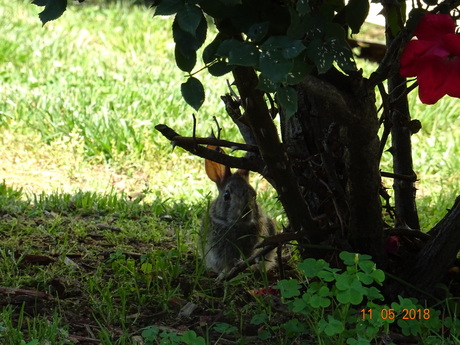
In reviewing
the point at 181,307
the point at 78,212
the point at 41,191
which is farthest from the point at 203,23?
the point at 41,191

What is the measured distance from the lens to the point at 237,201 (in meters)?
4.22

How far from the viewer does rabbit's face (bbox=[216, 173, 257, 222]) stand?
419 centimetres

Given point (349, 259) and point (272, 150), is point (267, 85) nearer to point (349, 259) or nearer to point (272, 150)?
point (272, 150)

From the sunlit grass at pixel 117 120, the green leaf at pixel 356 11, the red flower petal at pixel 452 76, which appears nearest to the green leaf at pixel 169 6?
the green leaf at pixel 356 11

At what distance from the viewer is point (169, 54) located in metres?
8.74

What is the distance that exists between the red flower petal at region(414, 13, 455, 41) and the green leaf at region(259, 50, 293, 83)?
0.58 metres

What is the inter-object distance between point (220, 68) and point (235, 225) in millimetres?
1796

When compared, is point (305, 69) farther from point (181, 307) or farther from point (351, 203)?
point (181, 307)

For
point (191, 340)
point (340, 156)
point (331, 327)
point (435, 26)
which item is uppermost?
point (435, 26)

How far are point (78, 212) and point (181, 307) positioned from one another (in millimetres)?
1605

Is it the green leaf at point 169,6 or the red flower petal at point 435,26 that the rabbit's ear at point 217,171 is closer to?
the red flower petal at point 435,26

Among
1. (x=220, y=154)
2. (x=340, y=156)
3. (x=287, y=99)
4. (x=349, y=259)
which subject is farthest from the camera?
(x=340, y=156)

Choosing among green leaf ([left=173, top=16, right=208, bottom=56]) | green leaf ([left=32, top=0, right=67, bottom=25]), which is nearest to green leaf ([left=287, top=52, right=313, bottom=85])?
green leaf ([left=173, top=16, right=208, bottom=56])
